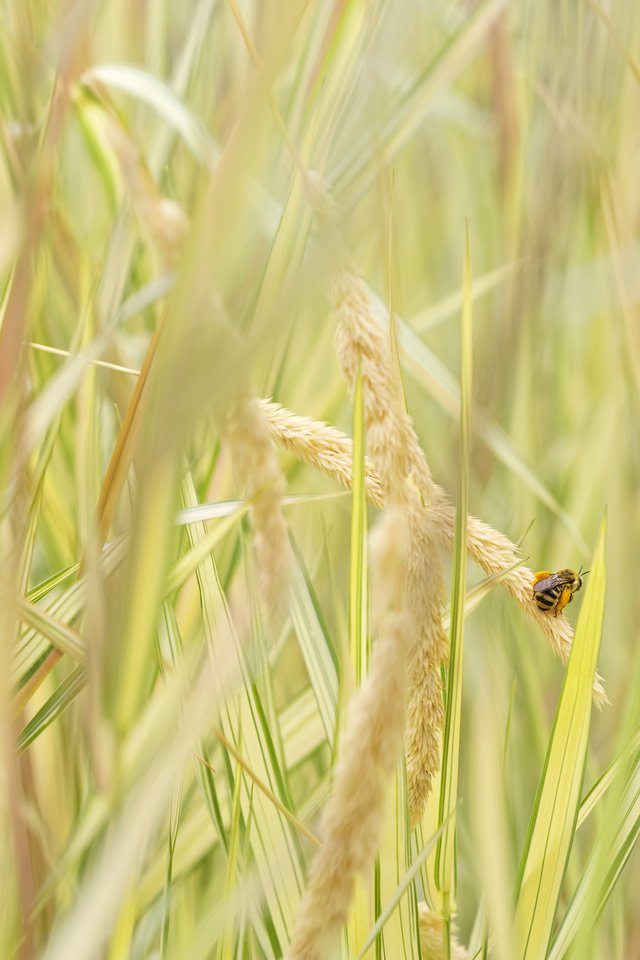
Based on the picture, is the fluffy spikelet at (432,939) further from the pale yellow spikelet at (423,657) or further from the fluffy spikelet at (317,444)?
the fluffy spikelet at (317,444)

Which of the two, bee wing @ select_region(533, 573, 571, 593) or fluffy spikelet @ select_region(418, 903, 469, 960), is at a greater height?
bee wing @ select_region(533, 573, 571, 593)

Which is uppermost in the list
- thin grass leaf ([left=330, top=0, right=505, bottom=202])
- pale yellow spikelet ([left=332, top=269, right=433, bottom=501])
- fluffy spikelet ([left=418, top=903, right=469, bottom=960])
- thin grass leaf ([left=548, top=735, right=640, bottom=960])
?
thin grass leaf ([left=330, top=0, right=505, bottom=202])

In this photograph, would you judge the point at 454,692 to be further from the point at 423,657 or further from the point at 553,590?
the point at 553,590

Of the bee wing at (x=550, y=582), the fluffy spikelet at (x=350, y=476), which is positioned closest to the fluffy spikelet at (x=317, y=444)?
the fluffy spikelet at (x=350, y=476)

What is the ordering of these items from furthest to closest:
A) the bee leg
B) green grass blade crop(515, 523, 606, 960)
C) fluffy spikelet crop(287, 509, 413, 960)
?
the bee leg → green grass blade crop(515, 523, 606, 960) → fluffy spikelet crop(287, 509, 413, 960)

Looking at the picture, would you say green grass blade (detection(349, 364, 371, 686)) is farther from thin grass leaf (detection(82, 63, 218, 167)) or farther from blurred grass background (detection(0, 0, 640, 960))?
thin grass leaf (detection(82, 63, 218, 167))

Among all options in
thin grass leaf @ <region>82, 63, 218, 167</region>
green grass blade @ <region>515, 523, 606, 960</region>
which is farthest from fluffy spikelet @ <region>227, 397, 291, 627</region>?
thin grass leaf @ <region>82, 63, 218, 167</region>

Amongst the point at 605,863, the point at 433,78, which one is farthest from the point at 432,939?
the point at 433,78
